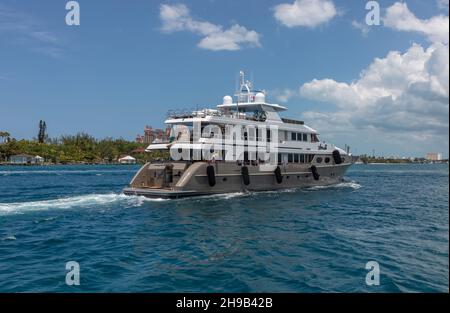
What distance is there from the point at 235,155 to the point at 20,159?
397 ft

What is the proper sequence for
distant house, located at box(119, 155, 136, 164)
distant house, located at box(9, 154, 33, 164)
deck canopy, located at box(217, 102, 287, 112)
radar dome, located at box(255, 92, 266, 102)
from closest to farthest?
deck canopy, located at box(217, 102, 287, 112) < radar dome, located at box(255, 92, 266, 102) < distant house, located at box(9, 154, 33, 164) < distant house, located at box(119, 155, 136, 164)

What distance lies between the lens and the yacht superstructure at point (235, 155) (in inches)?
1065

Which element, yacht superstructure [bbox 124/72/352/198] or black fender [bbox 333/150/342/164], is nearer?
yacht superstructure [bbox 124/72/352/198]

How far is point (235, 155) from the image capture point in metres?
30.2

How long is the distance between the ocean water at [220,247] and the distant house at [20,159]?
11766 cm

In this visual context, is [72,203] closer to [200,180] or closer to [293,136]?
[200,180]

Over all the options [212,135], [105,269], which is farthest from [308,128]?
[105,269]

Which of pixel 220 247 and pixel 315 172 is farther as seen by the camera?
pixel 315 172

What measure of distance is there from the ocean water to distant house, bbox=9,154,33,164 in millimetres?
117656

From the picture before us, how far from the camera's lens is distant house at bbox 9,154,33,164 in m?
126

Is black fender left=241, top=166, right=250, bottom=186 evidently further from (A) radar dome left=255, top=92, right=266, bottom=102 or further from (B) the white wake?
(A) radar dome left=255, top=92, right=266, bottom=102

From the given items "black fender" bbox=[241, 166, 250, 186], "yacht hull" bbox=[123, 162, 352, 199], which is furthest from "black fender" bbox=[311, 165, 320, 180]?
"black fender" bbox=[241, 166, 250, 186]

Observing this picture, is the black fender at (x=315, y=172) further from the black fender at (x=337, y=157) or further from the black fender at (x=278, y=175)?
the black fender at (x=278, y=175)

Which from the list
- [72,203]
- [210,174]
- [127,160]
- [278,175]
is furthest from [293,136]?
[127,160]
